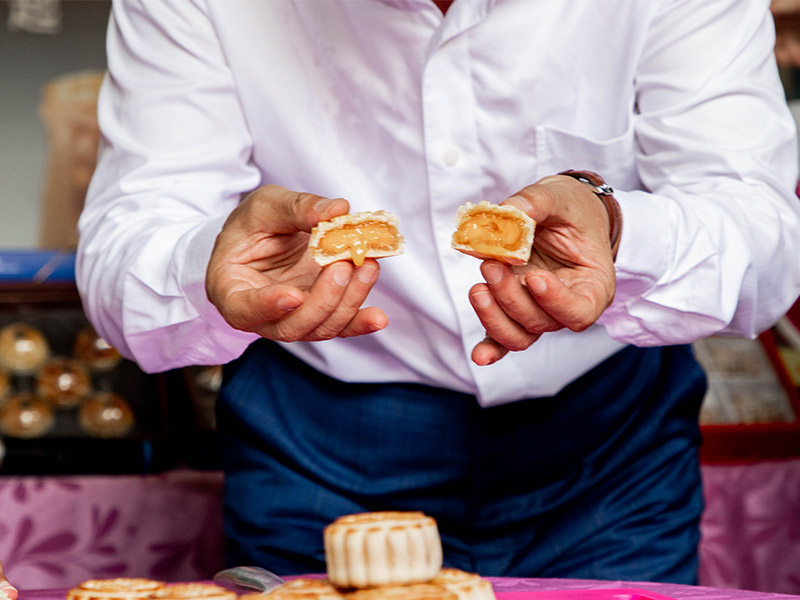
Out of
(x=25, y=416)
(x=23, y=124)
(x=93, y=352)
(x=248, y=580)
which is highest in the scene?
(x=248, y=580)

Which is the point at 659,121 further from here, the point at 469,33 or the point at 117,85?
the point at 117,85

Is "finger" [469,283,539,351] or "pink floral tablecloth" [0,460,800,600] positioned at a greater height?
"finger" [469,283,539,351]

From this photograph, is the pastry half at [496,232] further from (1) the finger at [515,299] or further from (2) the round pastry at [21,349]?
(2) the round pastry at [21,349]

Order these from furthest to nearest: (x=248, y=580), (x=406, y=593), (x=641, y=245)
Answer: (x=641, y=245) → (x=248, y=580) → (x=406, y=593)

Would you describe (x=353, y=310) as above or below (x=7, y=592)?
above

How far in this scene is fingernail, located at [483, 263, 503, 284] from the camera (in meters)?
0.94

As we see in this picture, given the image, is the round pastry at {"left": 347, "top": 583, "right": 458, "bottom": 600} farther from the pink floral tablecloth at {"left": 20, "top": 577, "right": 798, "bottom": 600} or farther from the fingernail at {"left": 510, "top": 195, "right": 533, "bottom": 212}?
the fingernail at {"left": 510, "top": 195, "right": 533, "bottom": 212}

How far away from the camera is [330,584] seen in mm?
809

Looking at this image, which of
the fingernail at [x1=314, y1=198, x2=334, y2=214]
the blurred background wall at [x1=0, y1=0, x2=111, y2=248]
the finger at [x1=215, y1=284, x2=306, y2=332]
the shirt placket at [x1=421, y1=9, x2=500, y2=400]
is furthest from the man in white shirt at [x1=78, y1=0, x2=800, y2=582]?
the blurred background wall at [x1=0, y1=0, x2=111, y2=248]

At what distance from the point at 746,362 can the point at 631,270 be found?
55.1 inches

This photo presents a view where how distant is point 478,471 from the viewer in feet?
4.33

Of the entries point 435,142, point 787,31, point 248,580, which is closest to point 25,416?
point 435,142

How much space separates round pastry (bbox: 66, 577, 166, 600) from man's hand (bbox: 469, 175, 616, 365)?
0.39m

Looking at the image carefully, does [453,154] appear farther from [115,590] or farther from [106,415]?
[106,415]
